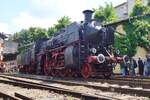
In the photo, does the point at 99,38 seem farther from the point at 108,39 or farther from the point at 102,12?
the point at 102,12

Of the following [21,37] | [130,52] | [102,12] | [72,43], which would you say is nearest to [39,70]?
[72,43]

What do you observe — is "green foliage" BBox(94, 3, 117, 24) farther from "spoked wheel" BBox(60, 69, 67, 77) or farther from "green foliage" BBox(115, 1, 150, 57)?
"spoked wheel" BBox(60, 69, 67, 77)

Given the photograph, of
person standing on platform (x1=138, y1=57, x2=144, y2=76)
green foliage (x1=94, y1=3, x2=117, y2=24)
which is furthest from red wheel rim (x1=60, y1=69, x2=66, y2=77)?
green foliage (x1=94, y1=3, x2=117, y2=24)

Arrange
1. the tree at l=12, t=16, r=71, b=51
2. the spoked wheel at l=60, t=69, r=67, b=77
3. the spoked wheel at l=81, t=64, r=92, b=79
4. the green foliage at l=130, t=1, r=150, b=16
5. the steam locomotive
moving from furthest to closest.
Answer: the tree at l=12, t=16, r=71, b=51 → the green foliage at l=130, t=1, r=150, b=16 → the spoked wheel at l=60, t=69, r=67, b=77 → the steam locomotive → the spoked wheel at l=81, t=64, r=92, b=79

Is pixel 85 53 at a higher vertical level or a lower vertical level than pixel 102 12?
lower

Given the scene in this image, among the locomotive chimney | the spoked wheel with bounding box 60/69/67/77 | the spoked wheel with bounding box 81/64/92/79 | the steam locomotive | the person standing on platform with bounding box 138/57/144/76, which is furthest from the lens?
the person standing on platform with bounding box 138/57/144/76

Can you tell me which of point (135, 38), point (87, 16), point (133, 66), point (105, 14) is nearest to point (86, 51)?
point (87, 16)

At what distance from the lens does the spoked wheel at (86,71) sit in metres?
16.7

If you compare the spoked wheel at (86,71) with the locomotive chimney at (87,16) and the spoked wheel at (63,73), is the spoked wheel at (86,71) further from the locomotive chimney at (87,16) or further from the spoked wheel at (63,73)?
A: the locomotive chimney at (87,16)

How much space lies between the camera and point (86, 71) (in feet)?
56.0

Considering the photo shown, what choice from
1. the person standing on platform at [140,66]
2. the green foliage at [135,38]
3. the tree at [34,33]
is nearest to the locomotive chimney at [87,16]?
the person standing on platform at [140,66]

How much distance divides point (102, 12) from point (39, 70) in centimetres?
2479

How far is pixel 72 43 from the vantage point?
18.3 meters

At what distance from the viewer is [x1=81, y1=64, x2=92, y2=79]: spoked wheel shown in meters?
16.7
